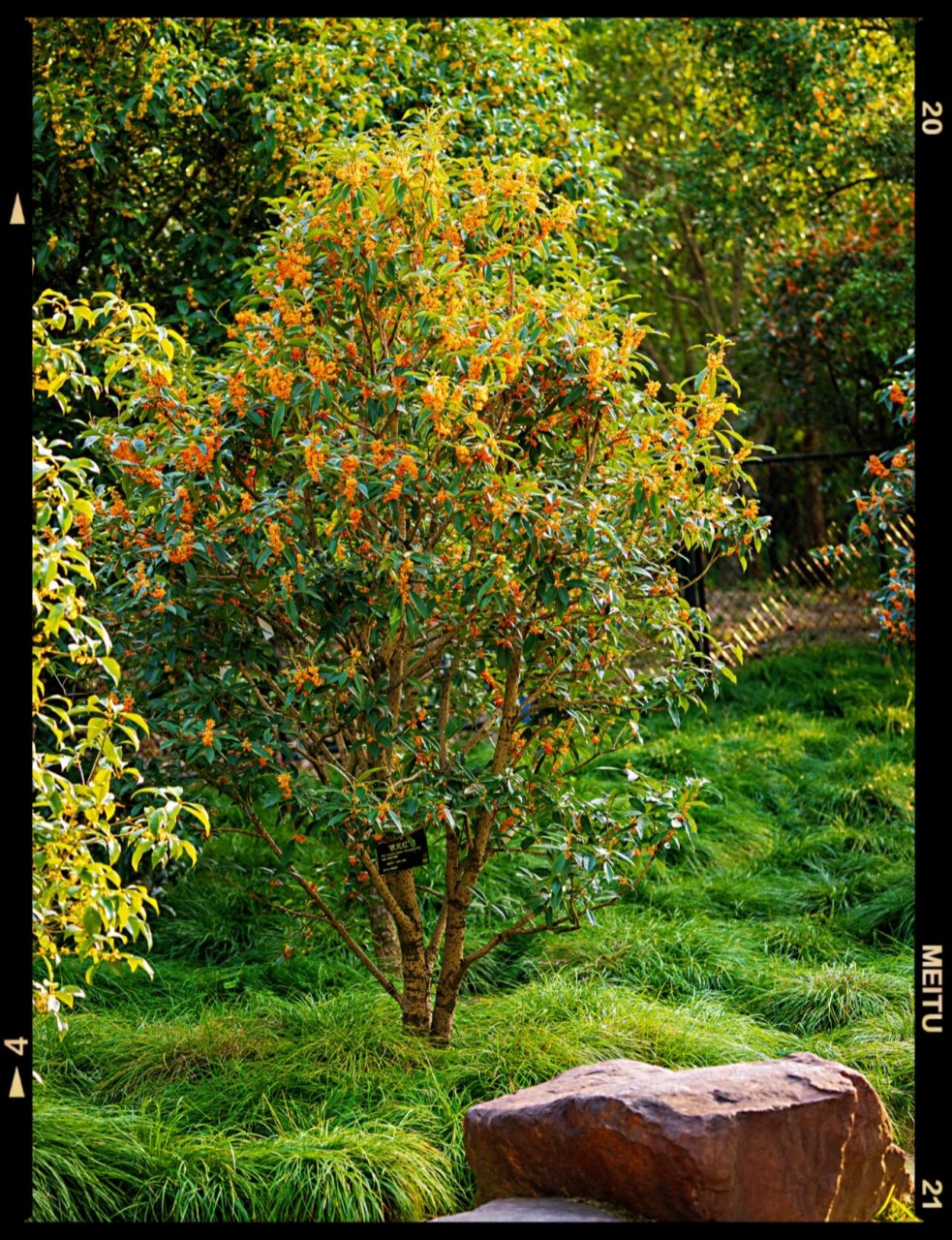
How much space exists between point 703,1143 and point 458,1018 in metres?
→ 1.70

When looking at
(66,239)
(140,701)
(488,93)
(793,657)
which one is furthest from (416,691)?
(793,657)

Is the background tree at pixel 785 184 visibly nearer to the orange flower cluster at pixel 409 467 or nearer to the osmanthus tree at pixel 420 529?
the osmanthus tree at pixel 420 529

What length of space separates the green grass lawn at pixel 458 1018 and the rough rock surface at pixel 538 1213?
0.29 metres

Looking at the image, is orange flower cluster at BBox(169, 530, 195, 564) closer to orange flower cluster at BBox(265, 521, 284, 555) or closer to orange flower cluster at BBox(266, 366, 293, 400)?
orange flower cluster at BBox(265, 521, 284, 555)

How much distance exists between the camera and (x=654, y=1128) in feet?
10.8

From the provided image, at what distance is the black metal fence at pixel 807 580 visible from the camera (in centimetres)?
934

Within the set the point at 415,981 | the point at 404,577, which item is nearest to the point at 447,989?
the point at 415,981

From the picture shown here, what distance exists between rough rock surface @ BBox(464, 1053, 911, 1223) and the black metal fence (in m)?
4.94

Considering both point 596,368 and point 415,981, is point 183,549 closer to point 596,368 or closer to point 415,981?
point 596,368

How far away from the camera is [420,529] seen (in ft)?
14.7

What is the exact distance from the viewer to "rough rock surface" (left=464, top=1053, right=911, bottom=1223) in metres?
3.29

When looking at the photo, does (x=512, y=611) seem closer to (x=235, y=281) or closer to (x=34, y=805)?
(x=34, y=805)
